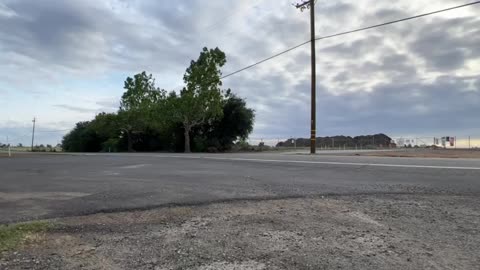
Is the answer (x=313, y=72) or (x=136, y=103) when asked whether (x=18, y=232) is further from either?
(x=136, y=103)

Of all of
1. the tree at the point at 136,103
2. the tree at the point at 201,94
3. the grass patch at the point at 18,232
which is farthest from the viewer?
the tree at the point at 136,103

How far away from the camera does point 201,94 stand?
1877 inches

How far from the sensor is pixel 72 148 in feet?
268

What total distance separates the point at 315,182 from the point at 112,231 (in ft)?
17.0

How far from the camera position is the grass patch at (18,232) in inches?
209

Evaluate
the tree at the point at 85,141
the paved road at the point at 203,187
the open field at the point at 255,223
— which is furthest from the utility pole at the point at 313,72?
the tree at the point at 85,141

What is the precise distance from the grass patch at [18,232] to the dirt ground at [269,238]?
151mm

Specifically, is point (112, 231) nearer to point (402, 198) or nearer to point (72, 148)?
point (402, 198)

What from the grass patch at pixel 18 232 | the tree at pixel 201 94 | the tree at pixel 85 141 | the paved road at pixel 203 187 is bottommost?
the grass patch at pixel 18 232

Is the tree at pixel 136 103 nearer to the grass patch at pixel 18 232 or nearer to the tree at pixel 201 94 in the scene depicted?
the tree at pixel 201 94

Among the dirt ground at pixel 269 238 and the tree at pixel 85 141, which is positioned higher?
the tree at pixel 85 141

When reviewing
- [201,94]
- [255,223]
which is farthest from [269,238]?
[201,94]

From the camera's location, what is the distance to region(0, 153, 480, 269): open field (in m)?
4.80

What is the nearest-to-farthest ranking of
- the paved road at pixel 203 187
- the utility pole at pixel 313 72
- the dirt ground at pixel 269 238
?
1. the dirt ground at pixel 269 238
2. the paved road at pixel 203 187
3. the utility pole at pixel 313 72
